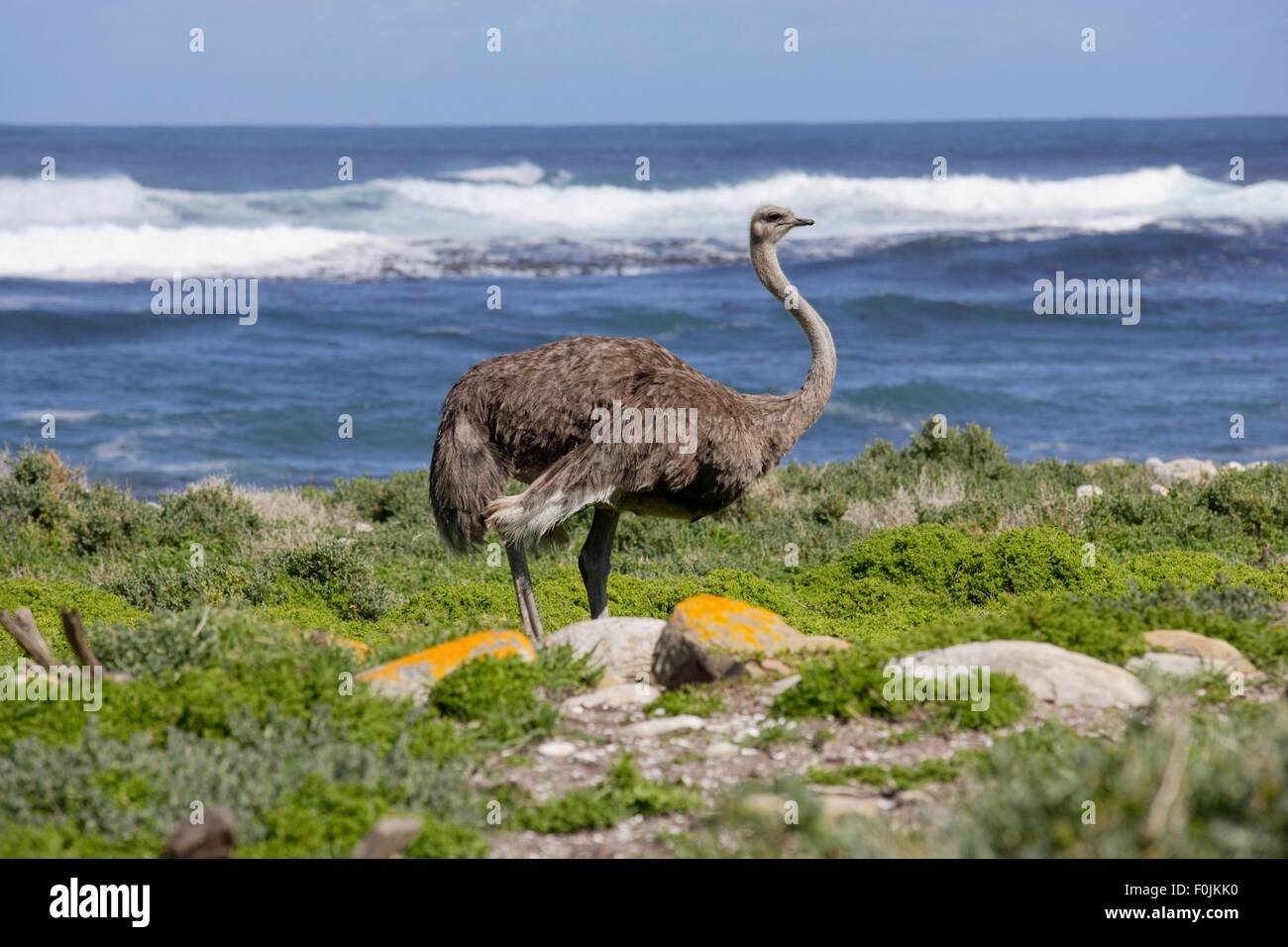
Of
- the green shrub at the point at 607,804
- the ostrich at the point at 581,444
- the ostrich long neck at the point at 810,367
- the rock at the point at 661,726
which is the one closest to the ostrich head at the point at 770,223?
the ostrich long neck at the point at 810,367

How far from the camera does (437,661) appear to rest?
713 cm

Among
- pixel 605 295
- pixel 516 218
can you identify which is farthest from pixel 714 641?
pixel 516 218

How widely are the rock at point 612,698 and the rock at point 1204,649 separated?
2.47 m

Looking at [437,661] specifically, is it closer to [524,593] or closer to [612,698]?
[612,698]

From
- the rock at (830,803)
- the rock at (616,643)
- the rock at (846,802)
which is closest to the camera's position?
the rock at (830,803)

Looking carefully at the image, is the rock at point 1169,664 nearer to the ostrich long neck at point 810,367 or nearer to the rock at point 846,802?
the rock at point 846,802

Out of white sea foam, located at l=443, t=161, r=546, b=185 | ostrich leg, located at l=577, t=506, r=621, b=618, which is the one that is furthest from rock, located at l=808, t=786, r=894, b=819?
white sea foam, located at l=443, t=161, r=546, b=185

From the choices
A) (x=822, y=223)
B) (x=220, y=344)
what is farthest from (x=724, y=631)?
(x=822, y=223)

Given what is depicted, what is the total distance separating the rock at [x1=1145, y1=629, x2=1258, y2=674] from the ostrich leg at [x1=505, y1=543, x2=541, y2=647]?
334 cm

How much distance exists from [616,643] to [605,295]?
112ft

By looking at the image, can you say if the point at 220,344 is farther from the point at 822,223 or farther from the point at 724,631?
the point at 822,223

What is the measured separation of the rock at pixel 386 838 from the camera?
5.05 meters

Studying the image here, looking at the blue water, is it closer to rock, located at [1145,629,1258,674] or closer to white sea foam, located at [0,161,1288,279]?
white sea foam, located at [0,161,1288,279]
